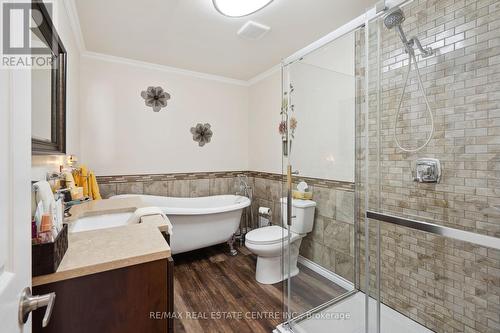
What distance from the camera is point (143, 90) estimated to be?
298 centimetres

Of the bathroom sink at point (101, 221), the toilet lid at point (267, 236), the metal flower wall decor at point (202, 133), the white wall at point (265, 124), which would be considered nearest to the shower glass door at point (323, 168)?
the toilet lid at point (267, 236)

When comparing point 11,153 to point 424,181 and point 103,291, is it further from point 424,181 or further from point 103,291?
point 424,181

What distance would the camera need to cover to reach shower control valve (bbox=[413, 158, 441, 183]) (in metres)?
1.46

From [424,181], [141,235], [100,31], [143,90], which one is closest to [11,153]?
[141,235]

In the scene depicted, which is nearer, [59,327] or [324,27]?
[59,327]

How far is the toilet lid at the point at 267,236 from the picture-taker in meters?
2.17

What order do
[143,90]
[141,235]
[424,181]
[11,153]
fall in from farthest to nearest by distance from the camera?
[143,90]
[424,181]
[141,235]
[11,153]

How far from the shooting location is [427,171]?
152cm

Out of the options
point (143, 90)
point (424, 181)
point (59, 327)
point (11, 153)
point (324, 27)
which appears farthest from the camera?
point (143, 90)

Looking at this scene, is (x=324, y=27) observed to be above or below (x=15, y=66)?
above

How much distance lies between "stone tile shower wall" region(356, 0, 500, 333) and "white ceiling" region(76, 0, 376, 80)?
20.6 inches

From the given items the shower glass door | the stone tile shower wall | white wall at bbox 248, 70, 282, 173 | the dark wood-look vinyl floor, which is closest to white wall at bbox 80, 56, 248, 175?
white wall at bbox 248, 70, 282, 173

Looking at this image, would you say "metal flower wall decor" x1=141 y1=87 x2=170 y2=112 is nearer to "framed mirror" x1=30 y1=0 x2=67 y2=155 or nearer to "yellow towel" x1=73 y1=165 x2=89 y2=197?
"yellow towel" x1=73 y1=165 x2=89 y2=197

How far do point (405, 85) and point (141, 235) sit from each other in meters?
1.91
